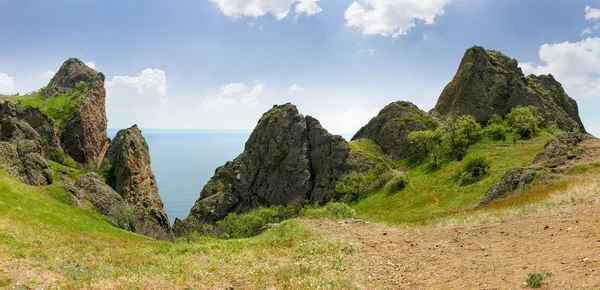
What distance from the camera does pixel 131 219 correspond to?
238ft

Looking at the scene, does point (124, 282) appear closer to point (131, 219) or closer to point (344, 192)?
point (131, 219)

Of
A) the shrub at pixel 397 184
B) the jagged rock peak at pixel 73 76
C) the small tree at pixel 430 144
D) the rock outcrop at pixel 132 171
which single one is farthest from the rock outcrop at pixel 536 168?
the jagged rock peak at pixel 73 76

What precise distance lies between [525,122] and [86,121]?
169818 mm

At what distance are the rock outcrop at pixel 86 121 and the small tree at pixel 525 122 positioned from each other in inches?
6555

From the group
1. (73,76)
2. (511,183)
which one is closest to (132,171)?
(73,76)

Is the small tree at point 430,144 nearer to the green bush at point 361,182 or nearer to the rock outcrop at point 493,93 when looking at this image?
the green bush at point 361,182

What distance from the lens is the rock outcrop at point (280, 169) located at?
109 m

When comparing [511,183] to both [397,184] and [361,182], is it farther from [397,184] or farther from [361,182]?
[361,182]

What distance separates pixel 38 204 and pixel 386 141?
324 ft

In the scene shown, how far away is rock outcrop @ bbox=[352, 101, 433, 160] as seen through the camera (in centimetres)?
11438

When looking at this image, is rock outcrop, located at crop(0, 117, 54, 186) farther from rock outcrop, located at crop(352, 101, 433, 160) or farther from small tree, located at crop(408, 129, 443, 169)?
rock outcrop, located at crop(352, 101, 433, 160)

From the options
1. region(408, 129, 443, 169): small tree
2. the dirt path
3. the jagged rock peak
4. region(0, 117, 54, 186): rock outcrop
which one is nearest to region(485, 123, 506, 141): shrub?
region(408, 129, 443, 169): small tree

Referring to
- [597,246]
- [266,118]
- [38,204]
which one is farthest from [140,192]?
[597,246]

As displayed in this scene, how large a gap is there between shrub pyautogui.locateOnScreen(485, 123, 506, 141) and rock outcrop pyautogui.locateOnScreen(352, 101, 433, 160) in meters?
22.0
